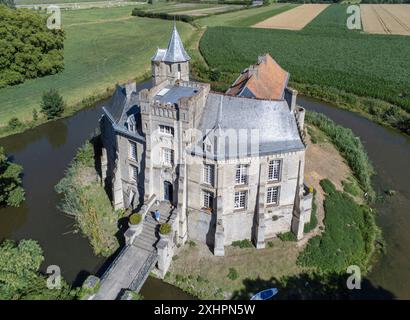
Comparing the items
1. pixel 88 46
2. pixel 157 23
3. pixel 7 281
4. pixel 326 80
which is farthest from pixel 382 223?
pixel 157 23

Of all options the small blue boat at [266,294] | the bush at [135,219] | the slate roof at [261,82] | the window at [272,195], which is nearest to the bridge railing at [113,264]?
the bush at [135,219]

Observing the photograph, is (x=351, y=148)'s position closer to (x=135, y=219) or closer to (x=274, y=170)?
(x=274, y=170)

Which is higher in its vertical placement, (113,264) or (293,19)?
(293,19)

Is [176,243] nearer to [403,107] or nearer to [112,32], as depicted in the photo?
[403,107]

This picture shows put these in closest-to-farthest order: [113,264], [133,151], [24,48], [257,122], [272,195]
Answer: [113,264], [257,122], [272,195], [133,151], [24,48]

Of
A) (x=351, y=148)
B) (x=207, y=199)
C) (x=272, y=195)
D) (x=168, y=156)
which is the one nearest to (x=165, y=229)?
(x=207, y=199)

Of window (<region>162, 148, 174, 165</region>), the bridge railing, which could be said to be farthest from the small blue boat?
window (<region>162, 148, 174, 165</region>)
